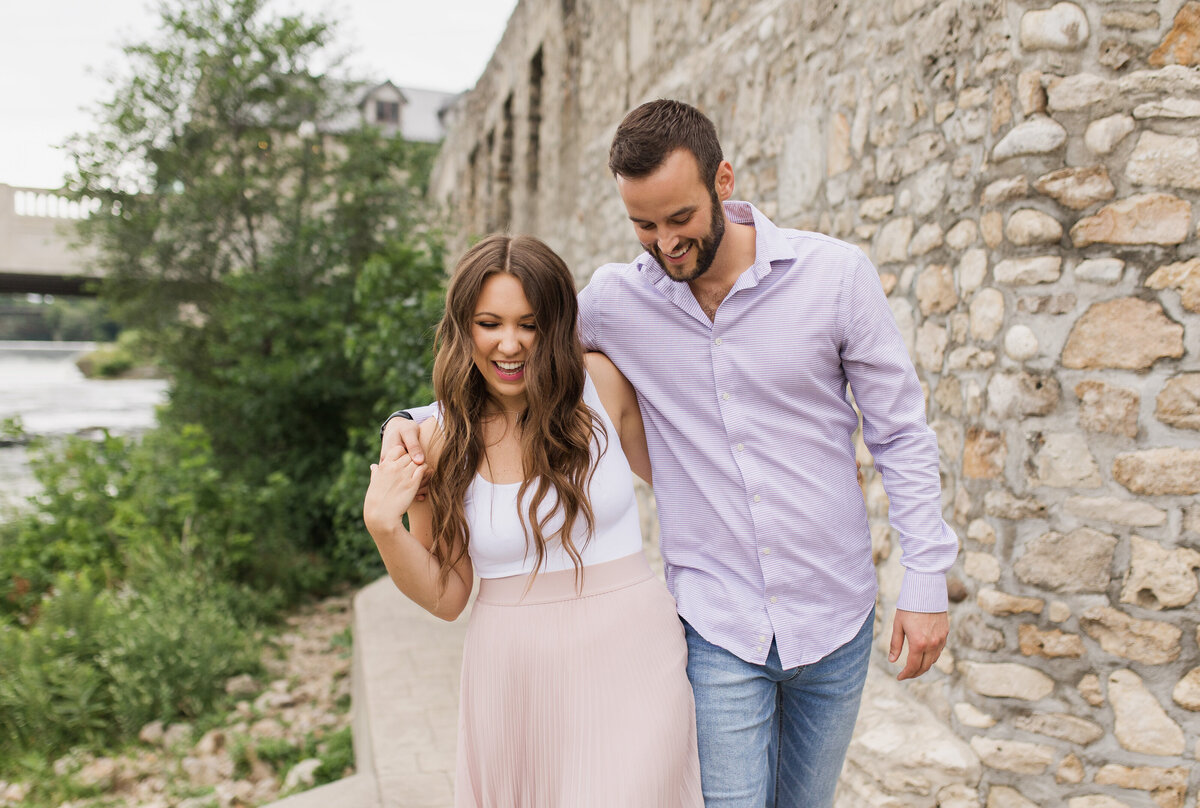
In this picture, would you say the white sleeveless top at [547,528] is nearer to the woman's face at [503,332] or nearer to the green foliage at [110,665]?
the woman's face at [503,332]

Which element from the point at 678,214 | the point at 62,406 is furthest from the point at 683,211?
the point at 62,406

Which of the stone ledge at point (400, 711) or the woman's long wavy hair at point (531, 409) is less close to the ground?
the woman's long wavy hair at point (531, 409)

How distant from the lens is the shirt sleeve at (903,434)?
1.86m

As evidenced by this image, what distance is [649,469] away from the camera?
2.19 meters

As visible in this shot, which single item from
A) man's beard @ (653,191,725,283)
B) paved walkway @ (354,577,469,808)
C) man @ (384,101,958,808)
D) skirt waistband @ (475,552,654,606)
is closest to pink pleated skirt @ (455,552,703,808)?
skirt waistband @ (475,552,654,606)

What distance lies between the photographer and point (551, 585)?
1.80 m

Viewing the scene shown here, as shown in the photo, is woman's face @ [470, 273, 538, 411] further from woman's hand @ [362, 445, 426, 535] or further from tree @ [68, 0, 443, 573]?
tree @ [68, 0, 443, 573]

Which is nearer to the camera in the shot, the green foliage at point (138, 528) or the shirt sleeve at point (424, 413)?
the shirt sleeve at point (424, 413)

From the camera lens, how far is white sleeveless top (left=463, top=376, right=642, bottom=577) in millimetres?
1771

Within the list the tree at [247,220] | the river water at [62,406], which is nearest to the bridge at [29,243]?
the river water at [62,406]

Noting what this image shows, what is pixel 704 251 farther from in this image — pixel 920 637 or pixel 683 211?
pixel 920 637

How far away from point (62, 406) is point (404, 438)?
2946cm

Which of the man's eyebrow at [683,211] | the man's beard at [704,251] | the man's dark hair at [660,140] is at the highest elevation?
the man's dark hair at [660,140]

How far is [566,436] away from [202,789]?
3.44 metres
